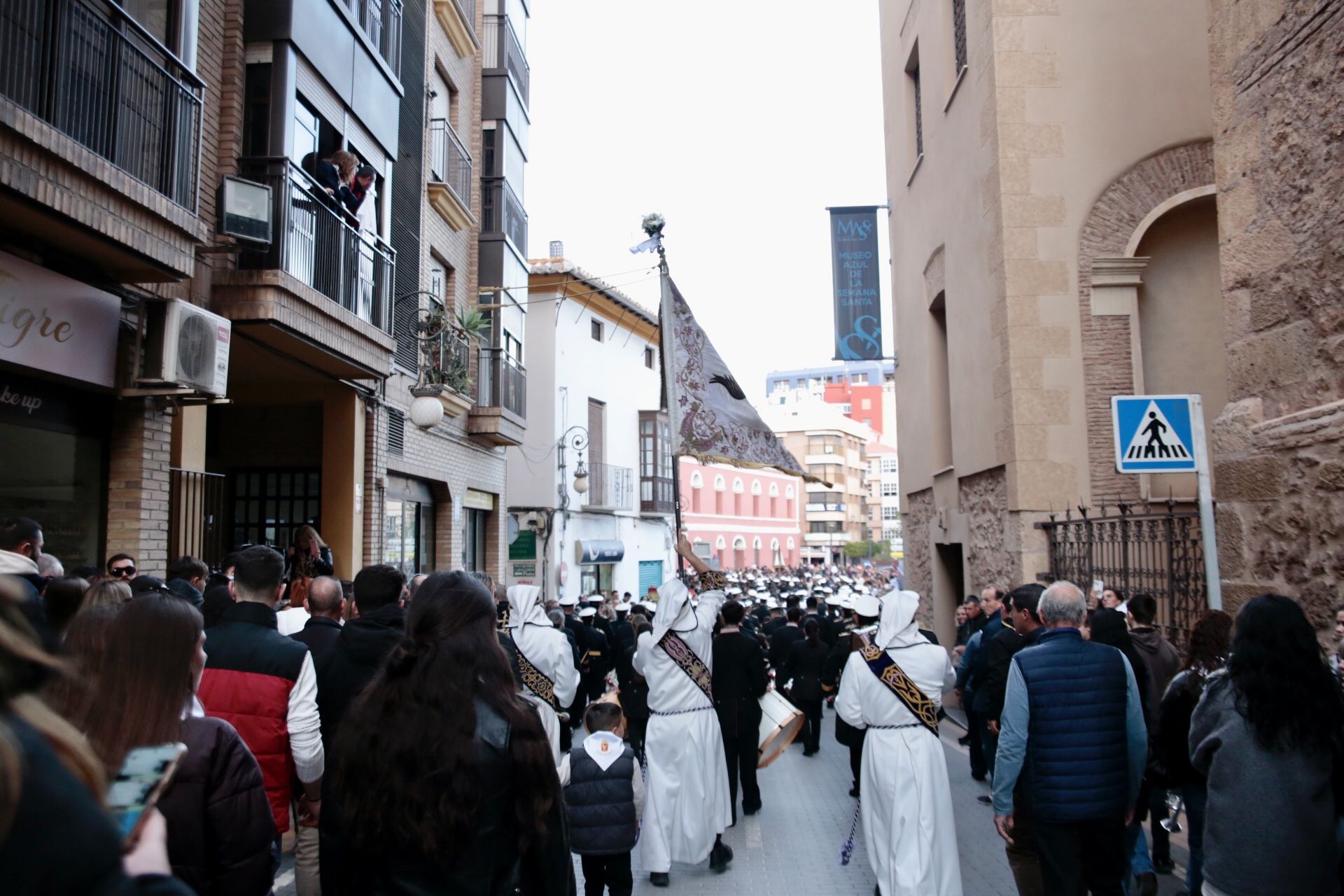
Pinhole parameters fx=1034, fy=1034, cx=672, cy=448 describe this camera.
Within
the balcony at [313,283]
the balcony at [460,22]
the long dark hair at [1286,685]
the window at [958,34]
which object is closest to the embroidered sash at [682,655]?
the long dark hair at [1286,685]

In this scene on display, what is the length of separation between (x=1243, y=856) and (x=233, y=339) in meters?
9.84

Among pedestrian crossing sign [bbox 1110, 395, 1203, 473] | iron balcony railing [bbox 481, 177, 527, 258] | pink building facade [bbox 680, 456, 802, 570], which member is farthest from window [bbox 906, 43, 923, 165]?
pink building facade [bbox 680, 456, 802, 570]

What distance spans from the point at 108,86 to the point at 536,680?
554cm

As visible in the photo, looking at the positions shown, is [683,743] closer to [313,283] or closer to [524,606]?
[524,606]

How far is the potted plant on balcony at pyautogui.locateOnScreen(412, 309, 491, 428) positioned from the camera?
1548 centimetres

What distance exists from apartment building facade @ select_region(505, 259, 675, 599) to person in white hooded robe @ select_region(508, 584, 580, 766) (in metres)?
18.2

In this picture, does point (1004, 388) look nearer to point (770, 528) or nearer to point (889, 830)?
point (889, 830)

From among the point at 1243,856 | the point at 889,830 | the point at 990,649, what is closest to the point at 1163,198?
the point at 990,649

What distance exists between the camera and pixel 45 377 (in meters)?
8.02

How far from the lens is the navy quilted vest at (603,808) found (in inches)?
209

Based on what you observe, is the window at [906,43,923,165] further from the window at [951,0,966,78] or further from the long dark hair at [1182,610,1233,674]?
the long dark hair at [1182,610,1233,674]

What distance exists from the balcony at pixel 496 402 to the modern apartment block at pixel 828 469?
58.1m

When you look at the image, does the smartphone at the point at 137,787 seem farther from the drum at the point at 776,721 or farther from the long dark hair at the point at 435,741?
the drum at the point at 776,721

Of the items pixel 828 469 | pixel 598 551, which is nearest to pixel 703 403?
pixel 598 551
